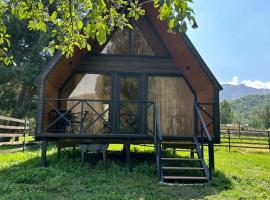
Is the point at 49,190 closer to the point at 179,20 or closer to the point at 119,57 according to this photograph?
the point at 179,20

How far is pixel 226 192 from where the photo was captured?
7.88 m

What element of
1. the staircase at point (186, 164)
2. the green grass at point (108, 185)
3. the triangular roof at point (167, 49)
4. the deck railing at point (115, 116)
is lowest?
the green grass at point (108, 185)

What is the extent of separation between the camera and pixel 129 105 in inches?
503

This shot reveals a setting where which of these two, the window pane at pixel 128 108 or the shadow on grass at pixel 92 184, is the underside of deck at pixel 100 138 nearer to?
the shadow on grass at pixel 92 184

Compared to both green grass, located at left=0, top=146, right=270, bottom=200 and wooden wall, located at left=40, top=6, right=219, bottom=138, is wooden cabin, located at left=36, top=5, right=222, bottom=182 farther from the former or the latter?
green grass, located at left=0, top=146, right=270, bottom=200

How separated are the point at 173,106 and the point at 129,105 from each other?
5.65 feet

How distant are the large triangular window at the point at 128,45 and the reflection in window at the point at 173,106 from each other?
3.84 feet

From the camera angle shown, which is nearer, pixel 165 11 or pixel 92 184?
pixel 165 11

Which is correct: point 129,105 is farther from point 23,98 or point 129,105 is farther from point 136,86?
point 23,98

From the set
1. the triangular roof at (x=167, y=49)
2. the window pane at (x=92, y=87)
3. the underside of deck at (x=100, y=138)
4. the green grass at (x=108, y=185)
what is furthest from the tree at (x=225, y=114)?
the underside of deck at (x=100, y=138)

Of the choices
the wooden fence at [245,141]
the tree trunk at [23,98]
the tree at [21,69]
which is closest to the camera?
the tree at [21,69]

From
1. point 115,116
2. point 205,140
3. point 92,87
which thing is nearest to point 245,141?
point 205,140

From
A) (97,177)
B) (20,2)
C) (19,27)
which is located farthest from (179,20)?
(19,27)

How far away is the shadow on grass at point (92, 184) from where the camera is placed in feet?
24.0
